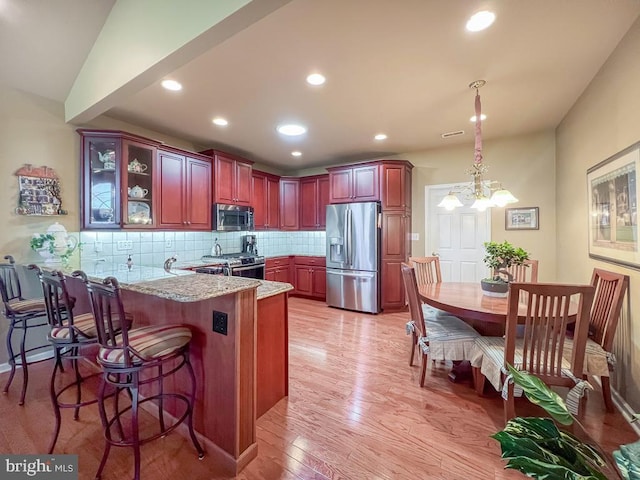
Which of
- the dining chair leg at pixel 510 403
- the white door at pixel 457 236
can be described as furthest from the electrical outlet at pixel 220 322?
the white door at pixel 457 236

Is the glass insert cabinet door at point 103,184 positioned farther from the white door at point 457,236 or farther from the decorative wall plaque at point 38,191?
the white door at point 457,236

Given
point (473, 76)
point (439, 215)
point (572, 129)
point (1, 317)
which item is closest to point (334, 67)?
point (473, 76)

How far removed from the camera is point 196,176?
155 inches

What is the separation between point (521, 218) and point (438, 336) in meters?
2.80

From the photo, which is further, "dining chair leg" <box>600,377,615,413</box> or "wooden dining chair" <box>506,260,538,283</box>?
"wooden dining chair" <box>506,260,538,283</box>

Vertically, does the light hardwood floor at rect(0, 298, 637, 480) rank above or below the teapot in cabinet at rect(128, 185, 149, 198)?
below

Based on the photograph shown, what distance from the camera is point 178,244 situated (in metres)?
4.00

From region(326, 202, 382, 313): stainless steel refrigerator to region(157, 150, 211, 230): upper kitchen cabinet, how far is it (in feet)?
6.47

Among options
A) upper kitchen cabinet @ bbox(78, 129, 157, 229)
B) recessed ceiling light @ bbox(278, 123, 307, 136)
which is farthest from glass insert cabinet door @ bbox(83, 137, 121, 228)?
recessed ceiling light @ bbox(278, 123, 307, 136)

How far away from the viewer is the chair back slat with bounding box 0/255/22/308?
220 cm

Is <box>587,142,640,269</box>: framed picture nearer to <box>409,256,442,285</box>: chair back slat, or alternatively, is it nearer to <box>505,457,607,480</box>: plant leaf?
<box>409,256,442,285</box>: chair back slat

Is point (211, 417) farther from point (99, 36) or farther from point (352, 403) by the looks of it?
point (99, 36)

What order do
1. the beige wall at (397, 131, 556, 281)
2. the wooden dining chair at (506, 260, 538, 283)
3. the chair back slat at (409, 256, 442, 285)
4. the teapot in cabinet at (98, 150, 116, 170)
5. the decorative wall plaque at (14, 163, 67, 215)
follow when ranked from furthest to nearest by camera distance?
the beige wall at (397, 131, 556, 281)
the chair back slat at (409, 256, 442, 285)
the teapot in cabinet at (98, 150, 116, 170)
the wooden dining chair at (506, 260, 538, 283)
the decorative wall plaque at (14, 163, 67, 215)

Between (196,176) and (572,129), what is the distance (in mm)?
4629
